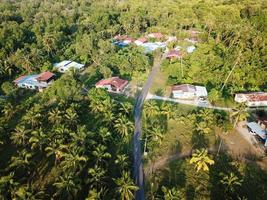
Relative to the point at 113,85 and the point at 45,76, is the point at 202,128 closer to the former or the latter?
the point at 113,85

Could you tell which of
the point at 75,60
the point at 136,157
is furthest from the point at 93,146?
the point at 75,60

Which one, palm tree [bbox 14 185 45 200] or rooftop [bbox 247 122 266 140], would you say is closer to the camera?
palm tree [bbox 14 185 45 200]

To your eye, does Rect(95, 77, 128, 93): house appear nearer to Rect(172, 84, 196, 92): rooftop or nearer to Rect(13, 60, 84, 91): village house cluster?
Rect(13, 60, 84, 91): village house cluster

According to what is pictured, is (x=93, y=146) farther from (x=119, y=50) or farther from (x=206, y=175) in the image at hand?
(x=119, y=50)

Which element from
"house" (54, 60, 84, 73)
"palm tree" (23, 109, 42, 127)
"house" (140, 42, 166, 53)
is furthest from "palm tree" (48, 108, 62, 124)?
"house" (140, 42, 166, 53)

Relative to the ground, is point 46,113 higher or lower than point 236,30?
lower

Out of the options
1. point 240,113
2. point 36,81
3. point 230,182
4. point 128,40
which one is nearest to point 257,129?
point 240,113
